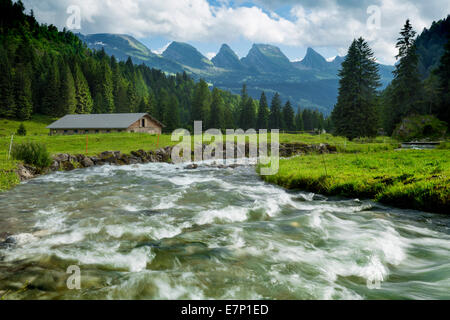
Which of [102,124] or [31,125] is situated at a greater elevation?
[31,125]

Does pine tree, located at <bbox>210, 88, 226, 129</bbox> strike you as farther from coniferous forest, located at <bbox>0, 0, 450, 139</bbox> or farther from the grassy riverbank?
Answer: the grassy riverbank

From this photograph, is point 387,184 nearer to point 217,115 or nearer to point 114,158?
point 114,158

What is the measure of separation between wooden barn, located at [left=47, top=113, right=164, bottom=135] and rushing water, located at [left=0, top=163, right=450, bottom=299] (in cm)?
5236

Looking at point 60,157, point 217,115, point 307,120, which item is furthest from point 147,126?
point 307,120

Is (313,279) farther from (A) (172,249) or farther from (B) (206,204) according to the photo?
(B) (206,204)

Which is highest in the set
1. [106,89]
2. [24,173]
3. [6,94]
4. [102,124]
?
[106,89]

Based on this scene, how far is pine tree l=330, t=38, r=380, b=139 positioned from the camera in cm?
4444

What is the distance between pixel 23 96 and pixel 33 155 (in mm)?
84660

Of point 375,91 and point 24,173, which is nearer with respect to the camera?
point 24,173

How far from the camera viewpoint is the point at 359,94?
45.1 meters

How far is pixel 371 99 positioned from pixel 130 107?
92419mm

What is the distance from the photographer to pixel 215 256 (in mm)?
5344

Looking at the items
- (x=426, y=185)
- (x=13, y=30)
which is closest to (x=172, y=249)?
(x=426, y=185)

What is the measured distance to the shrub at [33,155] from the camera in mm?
17234
